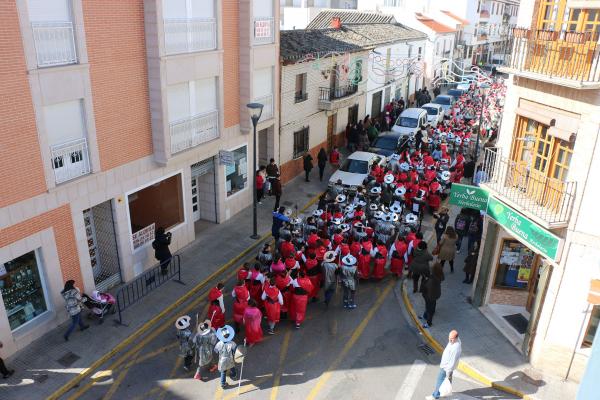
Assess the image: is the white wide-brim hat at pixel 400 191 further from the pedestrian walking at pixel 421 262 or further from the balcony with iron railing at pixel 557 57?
the balcony with iron railing at pixel 557 57

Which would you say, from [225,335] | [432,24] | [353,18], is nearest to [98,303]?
[225,335]

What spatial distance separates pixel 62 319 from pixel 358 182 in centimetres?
1180

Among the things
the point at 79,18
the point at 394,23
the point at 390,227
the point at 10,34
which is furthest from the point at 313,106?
the point at 394,23

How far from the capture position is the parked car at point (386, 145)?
79.8 feet

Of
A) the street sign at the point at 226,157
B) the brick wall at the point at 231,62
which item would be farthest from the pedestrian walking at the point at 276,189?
the street sign at the point at 226,157

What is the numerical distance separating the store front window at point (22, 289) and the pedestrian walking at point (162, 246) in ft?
10.5

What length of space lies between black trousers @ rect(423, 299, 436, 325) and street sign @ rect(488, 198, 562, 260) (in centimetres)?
245

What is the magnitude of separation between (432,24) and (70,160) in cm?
4039

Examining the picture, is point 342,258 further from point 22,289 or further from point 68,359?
point 22,289

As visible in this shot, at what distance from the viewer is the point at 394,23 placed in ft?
133

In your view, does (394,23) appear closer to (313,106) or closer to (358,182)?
(313,106)

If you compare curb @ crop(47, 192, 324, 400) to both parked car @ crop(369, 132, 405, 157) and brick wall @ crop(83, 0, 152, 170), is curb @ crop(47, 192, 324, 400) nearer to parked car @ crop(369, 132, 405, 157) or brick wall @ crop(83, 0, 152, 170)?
brick wall @ crop(83, 0, 152, 170)

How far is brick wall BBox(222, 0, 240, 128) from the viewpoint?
16141 millimetres

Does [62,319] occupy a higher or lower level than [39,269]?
lower
